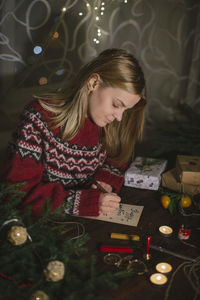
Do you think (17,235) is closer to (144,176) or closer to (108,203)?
(108,203)

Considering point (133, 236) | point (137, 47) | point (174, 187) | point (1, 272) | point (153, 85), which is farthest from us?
point (153, 85)

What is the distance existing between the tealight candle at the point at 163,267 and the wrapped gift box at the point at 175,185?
22.2 inches

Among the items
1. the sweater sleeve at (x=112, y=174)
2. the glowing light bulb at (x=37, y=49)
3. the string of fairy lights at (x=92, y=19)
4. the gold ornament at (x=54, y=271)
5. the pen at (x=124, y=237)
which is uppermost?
the string of fairy lights at (x=92, y=19)

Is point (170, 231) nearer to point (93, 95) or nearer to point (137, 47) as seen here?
point (93, 95)

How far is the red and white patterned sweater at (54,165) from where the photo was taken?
56.1 inches

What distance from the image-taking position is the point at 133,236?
1256 mm

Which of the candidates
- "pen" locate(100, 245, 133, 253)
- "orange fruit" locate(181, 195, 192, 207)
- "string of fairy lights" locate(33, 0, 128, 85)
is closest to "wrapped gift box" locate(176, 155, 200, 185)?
"orange fruit" locate(181, 195, 192, 207)

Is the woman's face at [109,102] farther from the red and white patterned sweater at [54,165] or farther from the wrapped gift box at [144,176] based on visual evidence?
the wrapped gift box at [144,176]

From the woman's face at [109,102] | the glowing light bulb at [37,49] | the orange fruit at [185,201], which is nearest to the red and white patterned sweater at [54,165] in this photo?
the woman's face at [109,102]

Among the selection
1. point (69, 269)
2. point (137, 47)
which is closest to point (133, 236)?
point (69, 269)

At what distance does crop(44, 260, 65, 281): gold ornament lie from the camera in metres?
0.93

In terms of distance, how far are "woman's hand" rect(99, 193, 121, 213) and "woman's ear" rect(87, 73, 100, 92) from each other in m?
0.50

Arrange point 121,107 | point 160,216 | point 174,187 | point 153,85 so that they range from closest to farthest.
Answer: point 160,216 → point 121,107 → point 174,187 → point 153,85

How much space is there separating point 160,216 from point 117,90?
581 millimetres
